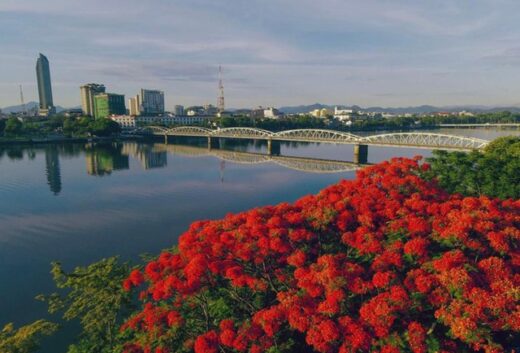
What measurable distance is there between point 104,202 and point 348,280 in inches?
1463

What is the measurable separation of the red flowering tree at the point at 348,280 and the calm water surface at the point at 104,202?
9.43 metres

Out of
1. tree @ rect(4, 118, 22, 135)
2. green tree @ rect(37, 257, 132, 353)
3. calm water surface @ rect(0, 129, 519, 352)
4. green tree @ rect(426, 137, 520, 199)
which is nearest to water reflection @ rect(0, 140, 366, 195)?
calm water surface @ rect(0, 129, 519, 352)

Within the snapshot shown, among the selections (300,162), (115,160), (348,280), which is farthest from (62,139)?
(348,280)

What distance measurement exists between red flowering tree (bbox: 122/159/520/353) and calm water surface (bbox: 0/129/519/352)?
30.9ft

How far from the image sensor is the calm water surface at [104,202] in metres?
23.2

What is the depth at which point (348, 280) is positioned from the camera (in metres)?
7.94

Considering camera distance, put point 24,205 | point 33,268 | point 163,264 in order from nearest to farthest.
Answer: point 163,264 → point 33,268 → point 24,205

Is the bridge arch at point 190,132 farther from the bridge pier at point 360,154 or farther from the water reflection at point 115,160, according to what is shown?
the bridge pier at point 360,154

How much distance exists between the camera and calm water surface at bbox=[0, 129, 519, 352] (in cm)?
2316

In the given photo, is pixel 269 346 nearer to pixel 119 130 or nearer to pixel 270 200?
pixel 270 200

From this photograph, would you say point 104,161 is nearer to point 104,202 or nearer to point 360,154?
point 104,202

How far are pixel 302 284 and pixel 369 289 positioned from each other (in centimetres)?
152

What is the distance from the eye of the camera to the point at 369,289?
307 inches

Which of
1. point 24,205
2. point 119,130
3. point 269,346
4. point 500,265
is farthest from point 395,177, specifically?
point 119,130
